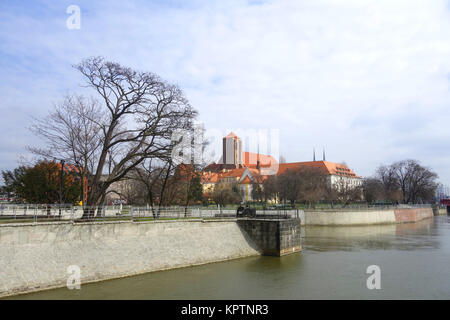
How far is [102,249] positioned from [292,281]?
33.6 ft

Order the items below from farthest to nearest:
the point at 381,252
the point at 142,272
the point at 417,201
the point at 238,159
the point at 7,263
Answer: the point at 238,159 → the point at 417,201 → the point at 381,252 → the point at 142,272 → the point at 7,263

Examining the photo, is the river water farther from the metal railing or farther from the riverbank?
the metal railing

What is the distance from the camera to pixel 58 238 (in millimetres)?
16812

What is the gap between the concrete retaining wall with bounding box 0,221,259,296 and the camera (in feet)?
49.3

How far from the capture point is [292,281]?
1880 cm

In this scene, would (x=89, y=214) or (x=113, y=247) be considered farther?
(x=89, y=214)

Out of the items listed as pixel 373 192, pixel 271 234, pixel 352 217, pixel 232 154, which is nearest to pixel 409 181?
pixel 373 192

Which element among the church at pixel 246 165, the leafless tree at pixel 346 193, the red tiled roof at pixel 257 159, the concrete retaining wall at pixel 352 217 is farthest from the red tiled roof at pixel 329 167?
the concrete retaining wall at pixel 352 217

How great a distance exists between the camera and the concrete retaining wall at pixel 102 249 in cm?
1502

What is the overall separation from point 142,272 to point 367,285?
11.9 meters

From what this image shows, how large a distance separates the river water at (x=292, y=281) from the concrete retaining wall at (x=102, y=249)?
0.62 meters

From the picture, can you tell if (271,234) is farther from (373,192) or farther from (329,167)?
(329,167)

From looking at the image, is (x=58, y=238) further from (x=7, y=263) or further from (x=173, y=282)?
(x=173, y=282)
